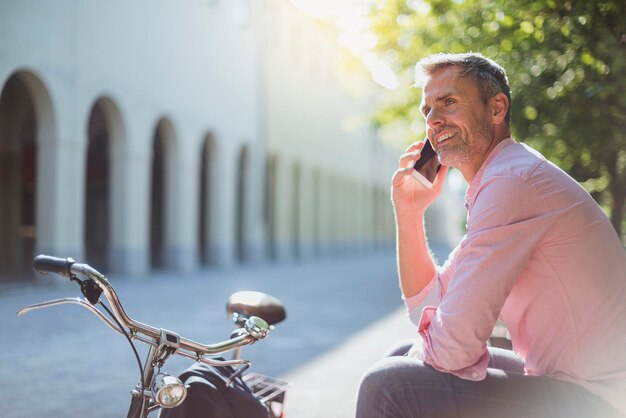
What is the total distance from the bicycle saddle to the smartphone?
87 cm

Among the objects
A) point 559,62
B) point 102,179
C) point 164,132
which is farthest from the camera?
point 102,179

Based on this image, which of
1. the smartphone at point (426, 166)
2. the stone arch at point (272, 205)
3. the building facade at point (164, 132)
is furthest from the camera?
the stone arch at point (272, 205)

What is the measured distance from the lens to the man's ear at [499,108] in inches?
82.8

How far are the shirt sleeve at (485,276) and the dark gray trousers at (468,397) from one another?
4 cm

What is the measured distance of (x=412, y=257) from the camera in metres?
2.58

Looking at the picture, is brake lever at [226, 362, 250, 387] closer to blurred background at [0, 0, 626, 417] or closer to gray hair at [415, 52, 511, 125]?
gray hair at [415, 52, 511, 125]

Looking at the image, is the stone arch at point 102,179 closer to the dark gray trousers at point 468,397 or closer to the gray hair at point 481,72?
the gray hair at point 481,72

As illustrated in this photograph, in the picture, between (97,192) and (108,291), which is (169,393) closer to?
(108,291)

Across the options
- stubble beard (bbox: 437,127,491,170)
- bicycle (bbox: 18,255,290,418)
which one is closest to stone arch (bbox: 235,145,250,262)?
stubble beard (bbox: 437,127,491,170)

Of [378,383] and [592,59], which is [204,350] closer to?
[378,383]

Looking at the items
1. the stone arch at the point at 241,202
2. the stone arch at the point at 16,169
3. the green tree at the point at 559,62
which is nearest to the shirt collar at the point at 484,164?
the green tree at the point at 559,62

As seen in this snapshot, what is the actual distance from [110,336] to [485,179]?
6.96 metres

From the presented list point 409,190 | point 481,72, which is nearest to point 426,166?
point 409,190

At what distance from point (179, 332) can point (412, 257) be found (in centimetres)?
615
